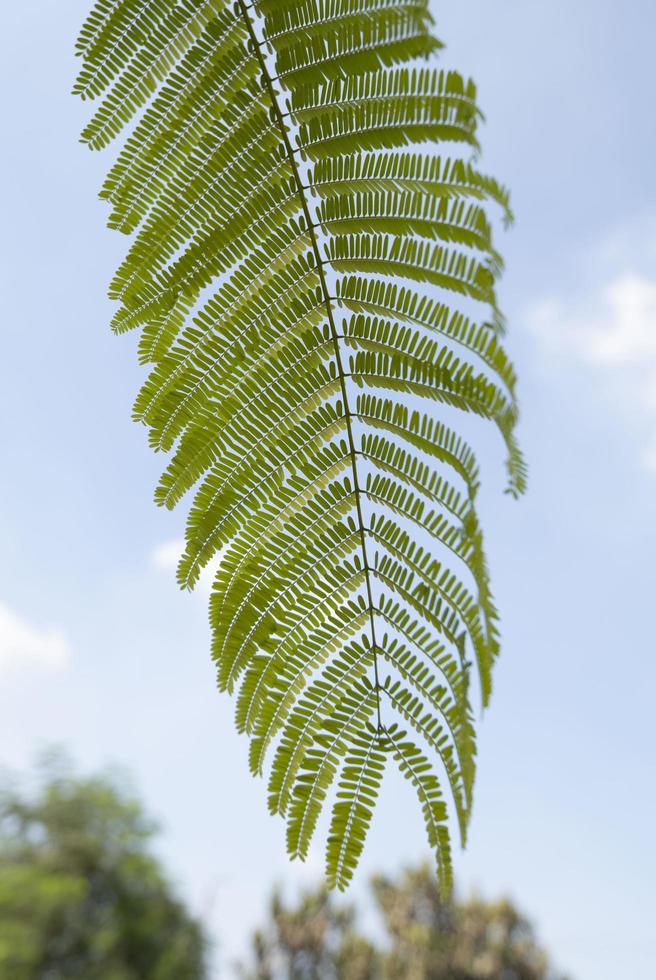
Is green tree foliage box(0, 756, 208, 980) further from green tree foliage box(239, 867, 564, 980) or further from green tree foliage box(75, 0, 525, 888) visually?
green tree foliage box(75, 0, 525, 888)

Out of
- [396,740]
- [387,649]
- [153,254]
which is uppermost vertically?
[153,254]

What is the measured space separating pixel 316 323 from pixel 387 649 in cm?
44

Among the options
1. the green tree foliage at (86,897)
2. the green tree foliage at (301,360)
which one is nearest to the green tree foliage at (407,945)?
the green tree foliage at (86,897)

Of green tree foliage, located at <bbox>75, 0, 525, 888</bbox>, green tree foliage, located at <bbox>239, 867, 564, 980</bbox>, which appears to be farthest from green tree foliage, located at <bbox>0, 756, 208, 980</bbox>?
green tree foliage, located at <bbox>75, 0, 525, 888</bbox>

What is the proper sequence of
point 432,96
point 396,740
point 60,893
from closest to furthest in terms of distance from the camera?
point 432,96
point 396,740
point 60,893

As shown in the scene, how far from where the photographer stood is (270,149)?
101cm

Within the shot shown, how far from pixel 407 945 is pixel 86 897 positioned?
13.2 metres

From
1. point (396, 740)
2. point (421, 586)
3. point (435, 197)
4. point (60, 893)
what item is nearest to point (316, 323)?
point (435, 197)

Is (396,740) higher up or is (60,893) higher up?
(60,893)

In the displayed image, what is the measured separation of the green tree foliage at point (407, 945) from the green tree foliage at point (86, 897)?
374 inches

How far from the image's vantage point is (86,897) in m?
26.6

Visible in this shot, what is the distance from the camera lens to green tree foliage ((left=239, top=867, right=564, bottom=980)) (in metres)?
17.8

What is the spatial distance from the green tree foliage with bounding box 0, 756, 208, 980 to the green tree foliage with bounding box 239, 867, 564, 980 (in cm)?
949

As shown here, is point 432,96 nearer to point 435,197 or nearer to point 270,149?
point 435,197
